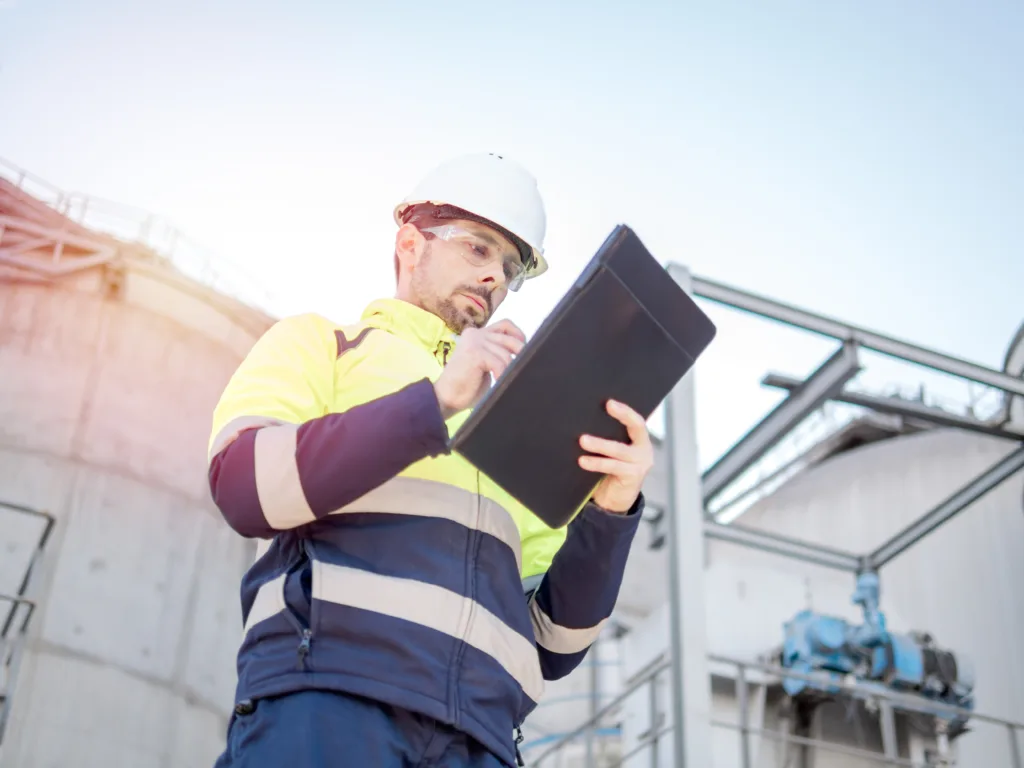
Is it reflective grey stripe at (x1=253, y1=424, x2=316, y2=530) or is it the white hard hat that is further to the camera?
the white hard hat

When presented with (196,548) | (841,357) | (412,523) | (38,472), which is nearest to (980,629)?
(841,357)

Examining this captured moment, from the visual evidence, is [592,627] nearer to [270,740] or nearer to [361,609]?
[361,609]

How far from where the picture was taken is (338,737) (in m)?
1.72

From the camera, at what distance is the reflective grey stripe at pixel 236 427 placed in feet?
6.48

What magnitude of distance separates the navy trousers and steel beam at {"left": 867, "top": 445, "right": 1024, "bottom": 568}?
7558 mm

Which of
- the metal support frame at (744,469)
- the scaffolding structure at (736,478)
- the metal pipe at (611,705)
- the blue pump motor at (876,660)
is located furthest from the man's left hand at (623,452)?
the blue pump motor at (876,660)

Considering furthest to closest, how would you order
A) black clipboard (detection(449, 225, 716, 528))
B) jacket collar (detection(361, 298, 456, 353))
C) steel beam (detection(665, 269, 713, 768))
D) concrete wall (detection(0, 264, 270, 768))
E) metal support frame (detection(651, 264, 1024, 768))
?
concrete wall (detection(0, 264, 270, 768)), metal support frame (detection(651, 264, 1024, 768)), steel beam (detection(665, 269, 713, 768)), jacket collar (detection(361, 298, 456, 353)), black clipboard (detection(449, 225, 716, 528))

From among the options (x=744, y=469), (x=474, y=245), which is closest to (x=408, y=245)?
(x=474, y=245)

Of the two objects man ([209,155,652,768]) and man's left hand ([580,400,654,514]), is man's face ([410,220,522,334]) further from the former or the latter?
man's left hand ([580,400,654,514])

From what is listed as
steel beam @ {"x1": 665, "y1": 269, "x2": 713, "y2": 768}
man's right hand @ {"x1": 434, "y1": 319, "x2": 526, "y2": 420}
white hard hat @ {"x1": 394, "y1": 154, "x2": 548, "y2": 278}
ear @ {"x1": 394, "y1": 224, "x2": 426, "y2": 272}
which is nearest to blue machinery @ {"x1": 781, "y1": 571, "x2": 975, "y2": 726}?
steel beam @ {"x1": 665, "y1": 269, "x2": 713, "y2": 768}

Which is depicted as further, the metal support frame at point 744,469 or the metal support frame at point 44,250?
the metal support frame at point 44,250

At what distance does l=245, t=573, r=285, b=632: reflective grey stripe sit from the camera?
1.86m

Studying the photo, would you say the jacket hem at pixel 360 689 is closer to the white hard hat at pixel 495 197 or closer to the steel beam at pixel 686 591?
the white hard hat at pixel 495 197

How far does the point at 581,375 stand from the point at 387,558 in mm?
460
